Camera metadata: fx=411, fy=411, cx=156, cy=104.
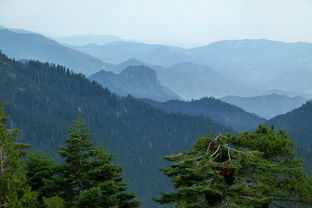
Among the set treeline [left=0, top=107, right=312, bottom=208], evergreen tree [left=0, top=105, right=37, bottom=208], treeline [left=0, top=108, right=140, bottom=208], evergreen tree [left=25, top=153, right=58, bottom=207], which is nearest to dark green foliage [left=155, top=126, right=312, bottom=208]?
treeline [left=0, top=107, right=312, bottom=208]

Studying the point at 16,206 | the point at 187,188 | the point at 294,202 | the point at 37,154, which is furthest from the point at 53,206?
the point at 294,202

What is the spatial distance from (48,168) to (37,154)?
8.57 feet

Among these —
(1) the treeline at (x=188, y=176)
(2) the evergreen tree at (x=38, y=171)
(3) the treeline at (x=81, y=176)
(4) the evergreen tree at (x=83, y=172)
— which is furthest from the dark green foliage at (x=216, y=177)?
(2) the evergreen tree at (x=38, y=171)


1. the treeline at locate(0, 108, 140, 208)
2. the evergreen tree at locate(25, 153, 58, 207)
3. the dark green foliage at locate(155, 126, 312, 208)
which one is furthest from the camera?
the evergreen tree at locate(25, 153, 58, 207)

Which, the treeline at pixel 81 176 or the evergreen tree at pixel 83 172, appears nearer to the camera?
the treeline at pixel 81 176

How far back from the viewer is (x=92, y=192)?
82.3ft

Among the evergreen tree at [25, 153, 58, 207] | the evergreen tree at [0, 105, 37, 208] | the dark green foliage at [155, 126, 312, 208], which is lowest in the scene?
the evergreen tree at [25, 153, 58, 207]

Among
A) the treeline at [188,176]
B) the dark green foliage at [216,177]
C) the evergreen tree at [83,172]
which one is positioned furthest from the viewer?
the evergreen tree at [83,172]

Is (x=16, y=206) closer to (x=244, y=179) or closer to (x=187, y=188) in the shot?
(x=187, y=188)

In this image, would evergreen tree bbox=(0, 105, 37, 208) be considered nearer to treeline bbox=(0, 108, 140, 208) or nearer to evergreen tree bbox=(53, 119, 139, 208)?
treeline bbox=(0, 108, 140, 208)


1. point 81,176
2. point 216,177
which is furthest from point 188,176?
point 81,176

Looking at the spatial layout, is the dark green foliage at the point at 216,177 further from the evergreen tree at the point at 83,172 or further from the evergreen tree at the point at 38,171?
the evergreen tree at the point at 38,171

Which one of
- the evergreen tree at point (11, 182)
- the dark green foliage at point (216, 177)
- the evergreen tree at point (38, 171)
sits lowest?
the evergreen tree at point (38, 171)

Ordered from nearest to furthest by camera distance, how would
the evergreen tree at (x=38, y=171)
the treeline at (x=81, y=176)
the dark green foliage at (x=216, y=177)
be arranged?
1. the dark green foliage at (x=216, y=177)
2. the treeline at (x=81, y=176)
3. the evergreen tree at (x=38, y=171)
